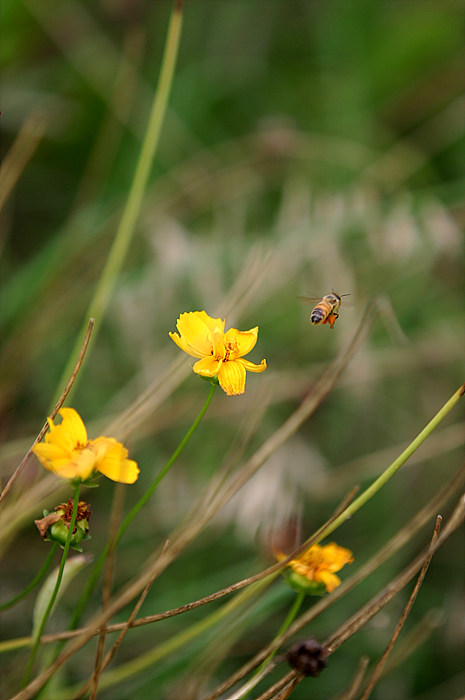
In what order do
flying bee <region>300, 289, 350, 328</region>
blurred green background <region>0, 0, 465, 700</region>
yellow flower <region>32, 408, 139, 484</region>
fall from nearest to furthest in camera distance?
yellow flower <region>32, 408, 139, 484</region>
flying bee <region>300, 289, 350, 328</region>
blurred green background <region>0, 0, 465, 700</region>

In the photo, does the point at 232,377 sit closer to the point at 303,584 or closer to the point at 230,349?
the point at 230,349

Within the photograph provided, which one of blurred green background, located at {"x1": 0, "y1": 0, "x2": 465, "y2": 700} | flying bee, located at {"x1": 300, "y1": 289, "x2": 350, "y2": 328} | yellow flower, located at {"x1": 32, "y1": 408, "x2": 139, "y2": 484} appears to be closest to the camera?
yellow flower, located at {"x1": 32, "y1": 408, "x2": 139, "y2": 484}

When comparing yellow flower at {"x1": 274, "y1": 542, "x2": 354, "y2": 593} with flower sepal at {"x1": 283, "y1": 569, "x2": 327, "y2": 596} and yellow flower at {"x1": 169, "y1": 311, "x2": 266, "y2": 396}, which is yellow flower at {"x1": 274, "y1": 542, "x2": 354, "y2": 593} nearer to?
flower sepal at {"x1": 283, "y1": 569, "x2": 327, "y2": 596}

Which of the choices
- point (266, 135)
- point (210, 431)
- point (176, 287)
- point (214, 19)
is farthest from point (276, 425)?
point (214, 19)

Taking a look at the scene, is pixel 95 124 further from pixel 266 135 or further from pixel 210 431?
pixel 210 431

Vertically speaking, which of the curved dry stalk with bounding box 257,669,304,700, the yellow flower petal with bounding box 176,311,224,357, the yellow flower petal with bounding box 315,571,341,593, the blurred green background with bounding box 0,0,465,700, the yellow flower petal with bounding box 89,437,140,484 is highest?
the blurred green background with bounding box 0,0,465,700

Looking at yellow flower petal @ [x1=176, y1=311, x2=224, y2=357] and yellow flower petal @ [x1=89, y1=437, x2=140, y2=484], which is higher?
yellow flower petal @ [x1=176, y1=311, x2=224, y2=357]

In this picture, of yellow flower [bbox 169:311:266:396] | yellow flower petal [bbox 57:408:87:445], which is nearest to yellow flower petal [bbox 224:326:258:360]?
yellow flower [bbox 169:311:266:396]
